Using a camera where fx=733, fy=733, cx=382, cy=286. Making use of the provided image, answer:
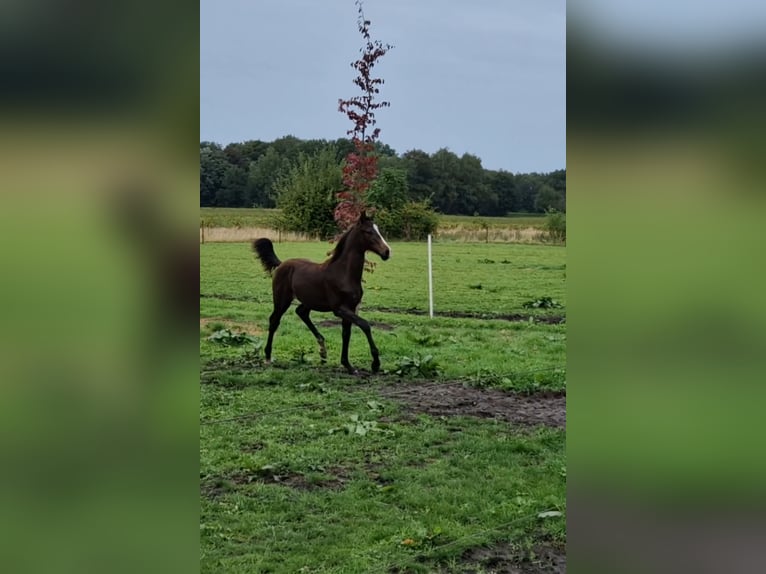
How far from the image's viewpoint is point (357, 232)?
14.6ft

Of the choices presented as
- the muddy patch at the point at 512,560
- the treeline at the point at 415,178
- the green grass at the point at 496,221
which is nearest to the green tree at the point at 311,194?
the treeline at the point at 415,178

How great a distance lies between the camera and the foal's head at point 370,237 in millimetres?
4449

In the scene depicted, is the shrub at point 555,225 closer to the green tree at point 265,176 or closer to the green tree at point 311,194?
the green tree at point 311,194

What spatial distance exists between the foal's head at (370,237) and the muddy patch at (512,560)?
2110 millimetres

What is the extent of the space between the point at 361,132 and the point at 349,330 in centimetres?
130

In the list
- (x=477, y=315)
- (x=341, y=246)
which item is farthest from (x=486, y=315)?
(x=341, y=246)

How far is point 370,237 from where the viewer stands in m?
4.46

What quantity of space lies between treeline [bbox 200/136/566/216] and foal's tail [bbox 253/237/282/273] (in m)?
0.24

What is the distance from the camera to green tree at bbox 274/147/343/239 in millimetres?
4094
